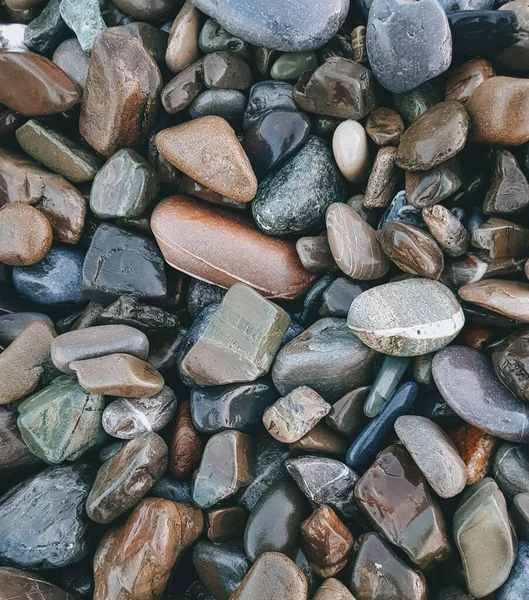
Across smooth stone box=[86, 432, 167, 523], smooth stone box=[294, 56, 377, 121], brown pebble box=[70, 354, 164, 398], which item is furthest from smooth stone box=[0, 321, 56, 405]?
smooth stone box=[294, 56, 377, 121]

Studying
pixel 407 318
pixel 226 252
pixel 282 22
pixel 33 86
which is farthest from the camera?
pixel 33 86

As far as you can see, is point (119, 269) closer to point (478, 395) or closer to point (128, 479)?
point (128, 479)

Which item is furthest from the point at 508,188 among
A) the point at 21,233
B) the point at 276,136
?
the point at 21,233

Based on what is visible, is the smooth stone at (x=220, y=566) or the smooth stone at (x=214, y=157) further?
the smooth stone at (x=214, y=157)

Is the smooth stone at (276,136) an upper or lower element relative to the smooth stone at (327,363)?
upper

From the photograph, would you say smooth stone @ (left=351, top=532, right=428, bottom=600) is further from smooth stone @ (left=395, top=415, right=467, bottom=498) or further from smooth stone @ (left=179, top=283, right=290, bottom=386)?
smooth stone @ (left=179, top=283, right=290, bottom=386)

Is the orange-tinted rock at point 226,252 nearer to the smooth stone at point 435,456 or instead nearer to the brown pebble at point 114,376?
the brown pebble at point 114,376

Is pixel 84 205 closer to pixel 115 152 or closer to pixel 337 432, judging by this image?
pixel 115 152

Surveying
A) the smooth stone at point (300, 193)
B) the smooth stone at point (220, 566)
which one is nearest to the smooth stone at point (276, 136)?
the smooth stone at point (300, 193)
